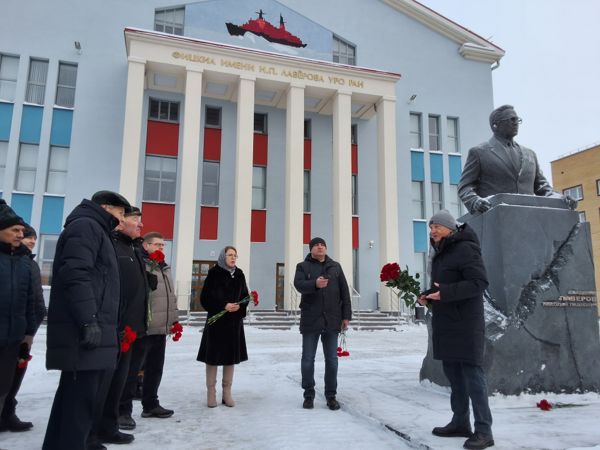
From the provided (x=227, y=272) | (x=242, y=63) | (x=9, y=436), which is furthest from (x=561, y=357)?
Answer: (x=242, y=63)

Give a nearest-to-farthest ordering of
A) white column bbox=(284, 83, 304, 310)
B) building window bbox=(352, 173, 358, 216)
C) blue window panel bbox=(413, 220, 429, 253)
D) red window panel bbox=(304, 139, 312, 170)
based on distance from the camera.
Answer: white column bbox=(284, 83, 304, 310) < red window panel bbox=(304, 139, 312, 170) < building window bbox=(352, 173, 358, 216) < blue window panel bbox=(413, 220, 429, 253)

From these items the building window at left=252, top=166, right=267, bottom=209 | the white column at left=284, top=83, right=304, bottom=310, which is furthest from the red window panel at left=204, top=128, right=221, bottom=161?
the white column at left=284, top=83, right=304, bottom=310

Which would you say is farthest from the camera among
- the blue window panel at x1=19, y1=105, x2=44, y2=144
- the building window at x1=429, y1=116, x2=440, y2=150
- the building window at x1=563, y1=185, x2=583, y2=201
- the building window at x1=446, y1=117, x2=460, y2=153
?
the building window at x1=563, y1=185, x2=583, y2=201

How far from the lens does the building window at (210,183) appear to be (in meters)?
20.8

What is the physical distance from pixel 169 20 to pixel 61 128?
7.02 m

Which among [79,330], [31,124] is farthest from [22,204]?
[79,330]

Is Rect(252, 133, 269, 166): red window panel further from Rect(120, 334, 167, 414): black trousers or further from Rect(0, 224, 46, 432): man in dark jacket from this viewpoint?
Rect(0, 224, 46, 432): man in dark jacket

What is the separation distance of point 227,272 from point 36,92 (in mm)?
18300

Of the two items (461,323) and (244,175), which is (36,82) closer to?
(244,175)

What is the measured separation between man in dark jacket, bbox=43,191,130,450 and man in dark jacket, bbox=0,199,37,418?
81cm

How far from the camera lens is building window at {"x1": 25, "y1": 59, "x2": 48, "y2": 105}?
19.2 metres

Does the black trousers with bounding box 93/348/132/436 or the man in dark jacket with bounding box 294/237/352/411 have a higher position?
the man in dark jacket with bounding box 294/237/352/411

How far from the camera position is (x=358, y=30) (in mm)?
24156

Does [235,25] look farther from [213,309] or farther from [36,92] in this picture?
[213,309]
